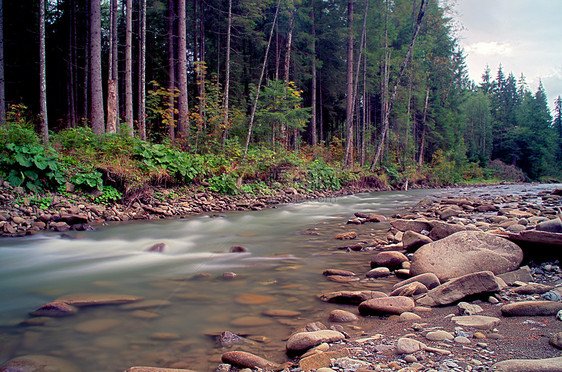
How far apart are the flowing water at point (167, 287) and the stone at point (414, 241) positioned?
2.06ft

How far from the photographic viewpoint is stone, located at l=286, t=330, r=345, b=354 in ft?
7.38

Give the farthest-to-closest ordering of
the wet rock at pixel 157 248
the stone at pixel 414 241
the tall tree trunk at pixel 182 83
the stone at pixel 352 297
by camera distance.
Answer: the tall tree trunk at pixel 182 83
the wet rock at pixel 157 248
the stone at pixel 414 241
the stone at pixel 352 297

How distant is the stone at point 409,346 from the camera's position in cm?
188

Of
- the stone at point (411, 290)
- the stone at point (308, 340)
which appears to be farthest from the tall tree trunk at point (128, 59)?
the stone at point (308, 340)

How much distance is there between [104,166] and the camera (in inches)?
338

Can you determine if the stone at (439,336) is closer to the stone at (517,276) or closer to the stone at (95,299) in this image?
the stone at (517,276)

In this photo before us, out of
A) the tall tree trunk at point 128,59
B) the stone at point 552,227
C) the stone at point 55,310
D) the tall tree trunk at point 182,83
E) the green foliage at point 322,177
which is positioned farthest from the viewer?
the green foliage at point 322,177

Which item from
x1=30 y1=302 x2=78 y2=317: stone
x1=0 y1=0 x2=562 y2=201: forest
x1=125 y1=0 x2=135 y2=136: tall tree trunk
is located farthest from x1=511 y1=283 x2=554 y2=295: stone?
x1=125 y1=0 x2=135 y2=136: tall tree trunk

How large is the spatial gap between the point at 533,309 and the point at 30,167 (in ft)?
29.8

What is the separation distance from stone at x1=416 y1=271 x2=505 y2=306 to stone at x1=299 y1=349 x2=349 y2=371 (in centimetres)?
121

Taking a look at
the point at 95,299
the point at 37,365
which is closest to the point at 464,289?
the point at 37,365

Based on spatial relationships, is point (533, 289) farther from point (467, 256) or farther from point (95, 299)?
point (95, 299)

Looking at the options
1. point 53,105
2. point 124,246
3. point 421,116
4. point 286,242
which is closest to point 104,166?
point 124,246

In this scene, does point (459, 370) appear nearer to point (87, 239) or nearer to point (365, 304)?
point (365, 304)
